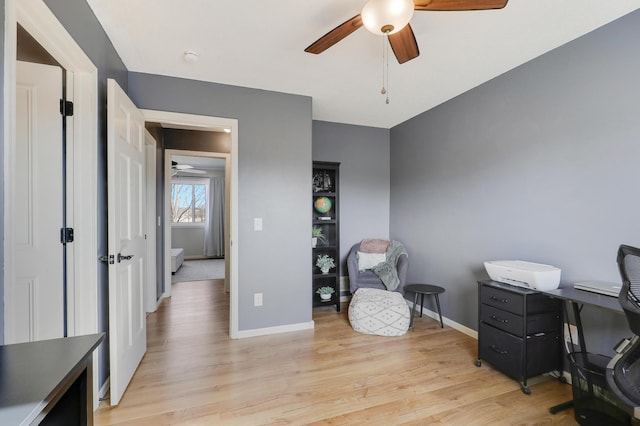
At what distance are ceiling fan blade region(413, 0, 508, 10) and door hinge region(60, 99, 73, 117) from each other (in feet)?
6.51

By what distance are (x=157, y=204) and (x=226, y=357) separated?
240 cm

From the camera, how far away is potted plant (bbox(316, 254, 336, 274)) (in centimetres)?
359

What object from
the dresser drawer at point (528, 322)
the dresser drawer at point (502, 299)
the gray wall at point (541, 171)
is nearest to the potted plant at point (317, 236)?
the gray wall at point (541, 171)

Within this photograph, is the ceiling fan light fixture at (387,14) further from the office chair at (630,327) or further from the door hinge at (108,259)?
the door hinge at (108,259)

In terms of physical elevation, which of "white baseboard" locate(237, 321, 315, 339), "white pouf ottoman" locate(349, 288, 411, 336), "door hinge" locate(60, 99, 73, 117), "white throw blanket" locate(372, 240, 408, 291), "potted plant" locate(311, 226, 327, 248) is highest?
"door hinge" locate(60, 99, 73, 117)

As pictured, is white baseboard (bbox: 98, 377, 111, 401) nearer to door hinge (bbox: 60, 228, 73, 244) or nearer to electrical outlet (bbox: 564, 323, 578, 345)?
door hinge (bbox: 60, 228, 73, 244)

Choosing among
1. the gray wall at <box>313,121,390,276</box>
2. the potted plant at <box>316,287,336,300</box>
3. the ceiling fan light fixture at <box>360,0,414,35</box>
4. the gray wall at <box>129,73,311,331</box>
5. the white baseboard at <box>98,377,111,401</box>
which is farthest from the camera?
the gray wall at <box>313,121,390,276</box>

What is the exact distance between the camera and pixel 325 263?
142 inches

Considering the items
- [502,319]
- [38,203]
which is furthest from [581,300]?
[38,203]

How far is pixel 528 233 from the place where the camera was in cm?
236

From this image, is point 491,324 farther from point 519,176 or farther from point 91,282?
point 91,282

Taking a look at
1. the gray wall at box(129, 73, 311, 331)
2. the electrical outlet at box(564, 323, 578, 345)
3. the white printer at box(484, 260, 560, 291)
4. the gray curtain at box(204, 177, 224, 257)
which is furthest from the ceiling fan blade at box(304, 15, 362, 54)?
the gray curtain at box(204, 177, 224, 257)

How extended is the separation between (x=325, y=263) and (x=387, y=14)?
110 inches

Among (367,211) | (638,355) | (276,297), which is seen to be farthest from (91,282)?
(367,211)
